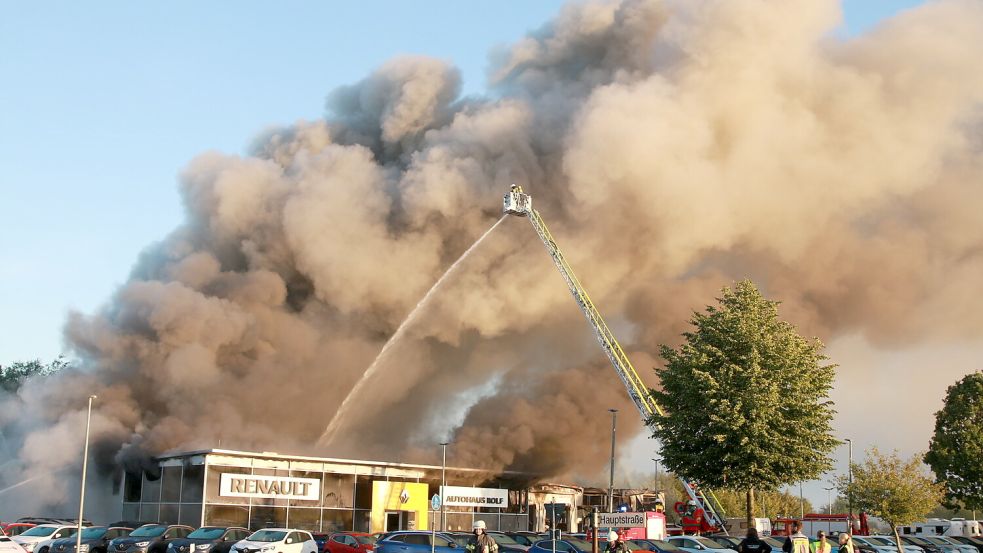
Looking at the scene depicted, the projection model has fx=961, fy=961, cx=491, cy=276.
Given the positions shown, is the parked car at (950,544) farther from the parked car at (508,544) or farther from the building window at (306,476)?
the building window at (306,476)

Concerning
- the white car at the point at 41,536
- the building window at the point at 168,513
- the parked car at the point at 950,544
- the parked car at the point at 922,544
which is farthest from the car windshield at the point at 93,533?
the parked car at the point at 950,544

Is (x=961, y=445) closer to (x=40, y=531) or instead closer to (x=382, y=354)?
(x=382, y=354)

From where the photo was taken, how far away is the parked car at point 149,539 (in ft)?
107

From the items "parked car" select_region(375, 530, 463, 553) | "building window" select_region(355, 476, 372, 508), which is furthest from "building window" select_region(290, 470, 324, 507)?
"parked car" select_region(375, 530, 463, 553)

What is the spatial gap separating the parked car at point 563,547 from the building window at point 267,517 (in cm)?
1970

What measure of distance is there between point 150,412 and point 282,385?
7732 millimetres

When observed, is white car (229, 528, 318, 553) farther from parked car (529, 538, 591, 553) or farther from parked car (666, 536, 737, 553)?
parked car (666, 536, 737, 553)

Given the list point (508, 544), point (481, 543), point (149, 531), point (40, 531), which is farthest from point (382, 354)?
point (481, 543)

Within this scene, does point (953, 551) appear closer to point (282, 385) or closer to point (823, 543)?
point (823, 543)

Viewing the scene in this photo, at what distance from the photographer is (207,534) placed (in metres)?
33.2

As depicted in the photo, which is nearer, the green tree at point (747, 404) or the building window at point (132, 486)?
the green tree at point (747, 404)

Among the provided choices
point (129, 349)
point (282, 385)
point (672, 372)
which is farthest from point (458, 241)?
point (672, 372)

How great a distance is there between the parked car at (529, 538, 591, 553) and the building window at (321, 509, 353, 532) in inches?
815

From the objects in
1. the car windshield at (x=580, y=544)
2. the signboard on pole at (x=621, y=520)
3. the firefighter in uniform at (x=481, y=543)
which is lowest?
the car windshield at (x=580, y=544)
